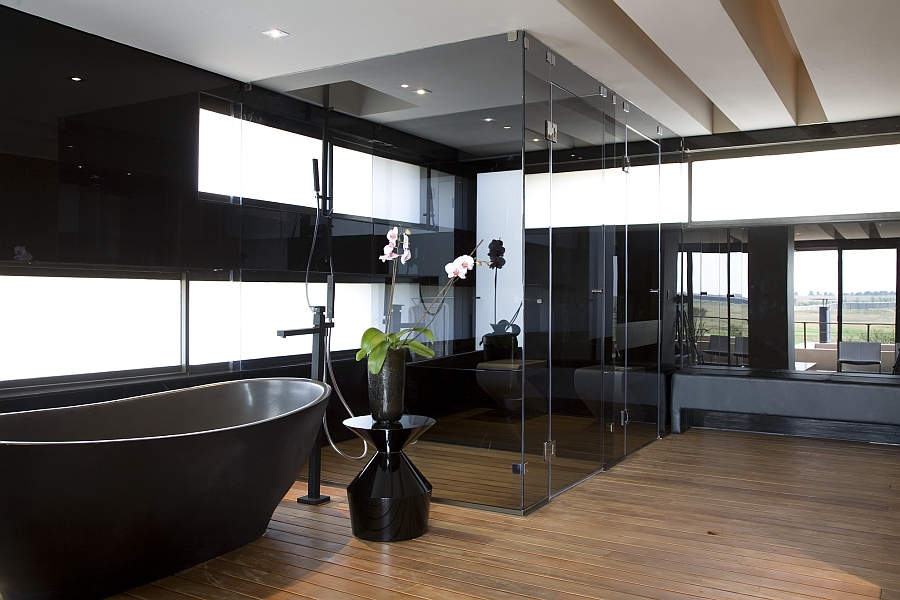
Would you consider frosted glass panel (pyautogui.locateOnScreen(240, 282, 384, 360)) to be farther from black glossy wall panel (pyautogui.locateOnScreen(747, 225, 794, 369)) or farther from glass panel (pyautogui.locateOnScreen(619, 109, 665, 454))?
black glossy wall panel (pyautogui.locateOnScreen(747, 225, 794, 369))

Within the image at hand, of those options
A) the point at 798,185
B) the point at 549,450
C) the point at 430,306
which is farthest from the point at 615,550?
the point at 798,185

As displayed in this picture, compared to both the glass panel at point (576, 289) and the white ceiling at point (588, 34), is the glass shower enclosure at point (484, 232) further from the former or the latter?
the white ceiling at point (588, 34)

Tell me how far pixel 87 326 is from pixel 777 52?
444 cm

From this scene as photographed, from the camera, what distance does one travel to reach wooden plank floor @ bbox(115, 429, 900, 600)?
283 cm

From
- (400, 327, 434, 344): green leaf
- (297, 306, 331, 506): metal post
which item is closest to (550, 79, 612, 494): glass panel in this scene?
(400, 327, 434, 344): green leaf

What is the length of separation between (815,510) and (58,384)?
3893 mm

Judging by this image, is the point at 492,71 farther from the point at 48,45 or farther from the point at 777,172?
the point at 777,172

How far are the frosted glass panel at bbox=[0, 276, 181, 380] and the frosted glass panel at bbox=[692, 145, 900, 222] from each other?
4.24 meters

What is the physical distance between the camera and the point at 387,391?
11.6ft

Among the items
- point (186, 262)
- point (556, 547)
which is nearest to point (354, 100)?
point (186, 262)

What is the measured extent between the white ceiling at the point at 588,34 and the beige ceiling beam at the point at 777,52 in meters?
0.01

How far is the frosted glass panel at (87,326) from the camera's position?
3629 mm

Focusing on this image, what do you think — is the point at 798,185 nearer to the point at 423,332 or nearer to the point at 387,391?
the point at 423,332

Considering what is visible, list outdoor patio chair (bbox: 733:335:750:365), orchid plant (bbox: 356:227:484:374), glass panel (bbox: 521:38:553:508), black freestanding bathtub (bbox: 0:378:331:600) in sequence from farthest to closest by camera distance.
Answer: outdoor patio chair (bbox: 733:335:750:365) → glass panel (bbox: 521:38:553:508) → orchid plant (bbox: 356:227:484:374) → black freestanding bathtub (bbox: 0:378:331:600)
